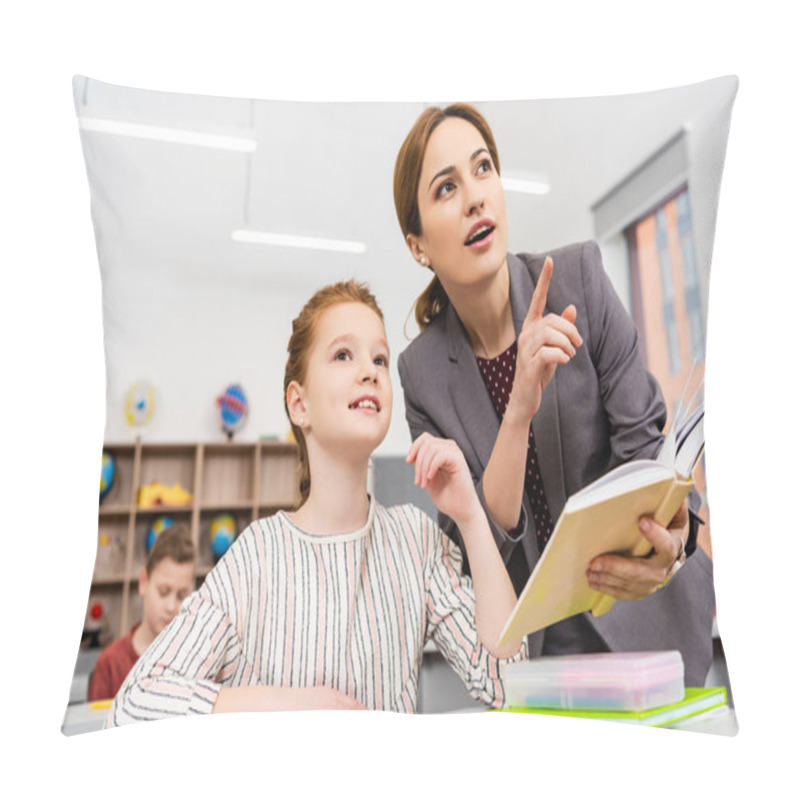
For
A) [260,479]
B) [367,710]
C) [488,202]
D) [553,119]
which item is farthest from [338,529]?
[553,119]

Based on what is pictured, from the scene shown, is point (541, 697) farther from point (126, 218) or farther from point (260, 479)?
point (126, 218)

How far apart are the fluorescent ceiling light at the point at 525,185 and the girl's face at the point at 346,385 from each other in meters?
0.27

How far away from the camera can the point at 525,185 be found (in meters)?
1.11

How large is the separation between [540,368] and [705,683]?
1.60ft

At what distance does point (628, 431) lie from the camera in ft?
3.52

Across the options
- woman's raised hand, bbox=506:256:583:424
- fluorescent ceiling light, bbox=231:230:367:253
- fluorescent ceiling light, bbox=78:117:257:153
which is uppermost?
fluorescent ceiling light, bbox=78:117:257:153

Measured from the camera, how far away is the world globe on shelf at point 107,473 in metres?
1.07

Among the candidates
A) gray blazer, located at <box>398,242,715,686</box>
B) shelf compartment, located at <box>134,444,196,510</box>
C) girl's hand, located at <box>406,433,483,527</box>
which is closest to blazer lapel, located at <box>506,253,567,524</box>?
gray blazer, located at <box>398,242,715,686</box>

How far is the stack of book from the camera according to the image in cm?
101

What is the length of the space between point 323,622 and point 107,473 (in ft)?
1.20

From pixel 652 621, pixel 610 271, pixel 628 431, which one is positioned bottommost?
pixel 652 621

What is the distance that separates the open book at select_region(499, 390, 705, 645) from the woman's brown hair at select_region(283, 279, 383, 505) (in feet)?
1.13

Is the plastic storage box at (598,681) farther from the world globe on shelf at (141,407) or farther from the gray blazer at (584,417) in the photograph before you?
the world globe on shelf at (141,407)

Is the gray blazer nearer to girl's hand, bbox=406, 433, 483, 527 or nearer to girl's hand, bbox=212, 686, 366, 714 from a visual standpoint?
girl's hand, bbox=406, 433, 483, 527
